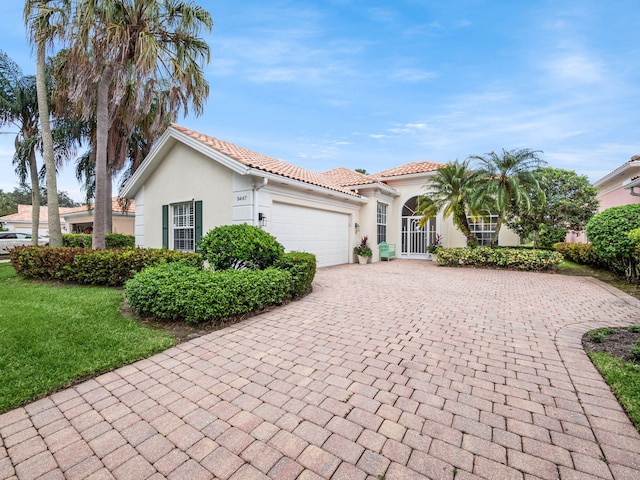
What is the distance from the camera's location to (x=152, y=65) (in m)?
8.20

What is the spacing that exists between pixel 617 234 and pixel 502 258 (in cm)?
404

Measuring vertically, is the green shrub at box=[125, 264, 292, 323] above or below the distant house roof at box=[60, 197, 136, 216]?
below

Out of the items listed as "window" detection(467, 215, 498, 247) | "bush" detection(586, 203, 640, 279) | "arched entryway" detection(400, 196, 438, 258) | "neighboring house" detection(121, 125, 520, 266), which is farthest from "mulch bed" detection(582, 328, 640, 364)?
"window" detection(467, 215, 498, 247)

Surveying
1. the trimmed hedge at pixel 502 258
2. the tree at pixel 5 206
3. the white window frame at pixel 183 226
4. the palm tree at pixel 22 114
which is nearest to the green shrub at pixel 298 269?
the white window frame at pixel 183 226

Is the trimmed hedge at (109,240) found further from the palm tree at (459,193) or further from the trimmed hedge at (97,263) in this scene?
the palm tree at (459,193)

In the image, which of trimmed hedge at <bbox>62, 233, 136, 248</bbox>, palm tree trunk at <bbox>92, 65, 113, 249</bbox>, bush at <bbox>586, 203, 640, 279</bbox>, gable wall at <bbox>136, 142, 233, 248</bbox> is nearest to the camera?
bush at <bbox>586, 203, 640, 279</bbox>

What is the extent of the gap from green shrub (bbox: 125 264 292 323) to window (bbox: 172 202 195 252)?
5.40m

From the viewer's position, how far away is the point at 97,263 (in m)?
7.45

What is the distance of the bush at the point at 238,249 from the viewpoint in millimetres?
6703

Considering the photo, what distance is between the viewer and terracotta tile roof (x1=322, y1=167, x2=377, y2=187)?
48.0 ft

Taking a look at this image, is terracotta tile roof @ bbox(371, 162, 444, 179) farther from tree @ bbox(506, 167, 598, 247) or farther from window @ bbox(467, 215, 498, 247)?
tree @ bbox(506, 167, 598, 247)

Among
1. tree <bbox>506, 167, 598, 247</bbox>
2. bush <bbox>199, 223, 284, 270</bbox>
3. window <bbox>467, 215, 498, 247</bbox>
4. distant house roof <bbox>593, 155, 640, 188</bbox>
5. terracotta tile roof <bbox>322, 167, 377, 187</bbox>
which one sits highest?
terracotta tile roof <bbox>322, 167, 377, 187</bbox>

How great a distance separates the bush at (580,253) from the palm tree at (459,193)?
13.0ft

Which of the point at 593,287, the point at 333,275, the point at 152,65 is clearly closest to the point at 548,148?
the point at 593,287
